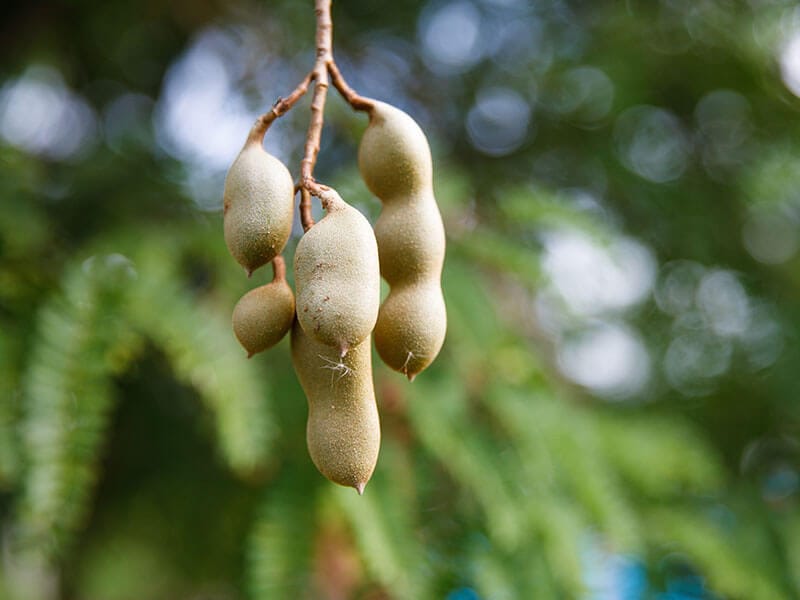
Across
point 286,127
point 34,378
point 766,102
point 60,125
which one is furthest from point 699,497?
point 60,125

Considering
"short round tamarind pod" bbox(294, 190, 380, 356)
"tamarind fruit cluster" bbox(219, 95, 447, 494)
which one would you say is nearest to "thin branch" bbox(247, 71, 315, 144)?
"tamarind fruit cluster" bbox(219, 95, 447, 494)

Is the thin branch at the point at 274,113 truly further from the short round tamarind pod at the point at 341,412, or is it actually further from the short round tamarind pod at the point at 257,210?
the short round tamarind pod at the point at 341,412

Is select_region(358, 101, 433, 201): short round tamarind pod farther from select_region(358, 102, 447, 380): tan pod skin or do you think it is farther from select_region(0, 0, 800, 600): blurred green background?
select_region(0, 0, 800, 600): blurred green background

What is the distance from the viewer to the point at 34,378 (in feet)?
4.01

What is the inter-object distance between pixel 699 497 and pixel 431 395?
939 millimetres

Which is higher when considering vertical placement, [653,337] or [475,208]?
[475,208]

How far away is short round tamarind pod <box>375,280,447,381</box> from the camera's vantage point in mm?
635

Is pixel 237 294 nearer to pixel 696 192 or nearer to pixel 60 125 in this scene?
pixel 696 192

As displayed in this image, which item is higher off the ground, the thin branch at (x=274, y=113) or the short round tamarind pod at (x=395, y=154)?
the thin branch at (x=274, y=113)

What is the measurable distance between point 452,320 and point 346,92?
2.86ft

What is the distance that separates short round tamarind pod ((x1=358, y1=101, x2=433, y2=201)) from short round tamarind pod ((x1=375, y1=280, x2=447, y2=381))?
99mm

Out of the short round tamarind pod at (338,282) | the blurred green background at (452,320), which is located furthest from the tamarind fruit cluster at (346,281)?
the blurred green background at (452,320)

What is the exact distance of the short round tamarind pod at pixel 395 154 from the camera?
0.68 metres

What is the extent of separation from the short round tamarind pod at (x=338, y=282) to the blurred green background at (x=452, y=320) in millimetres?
763
